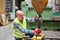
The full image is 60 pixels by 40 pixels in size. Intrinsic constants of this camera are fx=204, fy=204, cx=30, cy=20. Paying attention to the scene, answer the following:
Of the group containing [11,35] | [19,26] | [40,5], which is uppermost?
[40,5]

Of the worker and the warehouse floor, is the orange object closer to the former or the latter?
the worker

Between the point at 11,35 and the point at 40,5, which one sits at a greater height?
the point at 40,5

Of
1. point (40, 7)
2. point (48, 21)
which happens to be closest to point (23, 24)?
point (40, 7)

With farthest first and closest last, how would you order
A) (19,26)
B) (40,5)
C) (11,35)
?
(11,35) → (19,26) → (40,5)

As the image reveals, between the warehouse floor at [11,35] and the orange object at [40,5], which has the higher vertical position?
the orange object at [40,5]

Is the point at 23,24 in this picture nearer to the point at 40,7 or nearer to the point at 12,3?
the point at 40,7

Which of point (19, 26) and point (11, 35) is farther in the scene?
point (11, 35)

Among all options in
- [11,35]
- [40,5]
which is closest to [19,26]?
[40,5]

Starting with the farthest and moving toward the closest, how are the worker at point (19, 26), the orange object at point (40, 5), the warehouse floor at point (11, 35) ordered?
1. the warehouse floor at point (11, 35)
2. the worker at point (19, 26)
3. the orange object at point (40, 5)

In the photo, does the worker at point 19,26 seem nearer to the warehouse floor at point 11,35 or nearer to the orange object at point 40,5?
the warehouse floor at point 11,35

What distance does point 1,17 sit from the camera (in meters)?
13.8

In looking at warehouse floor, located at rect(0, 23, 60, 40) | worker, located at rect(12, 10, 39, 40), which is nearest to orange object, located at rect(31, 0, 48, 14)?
worker, located at rect(12, 10, 39, 40)

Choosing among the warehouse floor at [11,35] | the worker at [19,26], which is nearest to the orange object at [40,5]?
the worker at [19,26]

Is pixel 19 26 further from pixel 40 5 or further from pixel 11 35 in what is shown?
pixel 11 35
